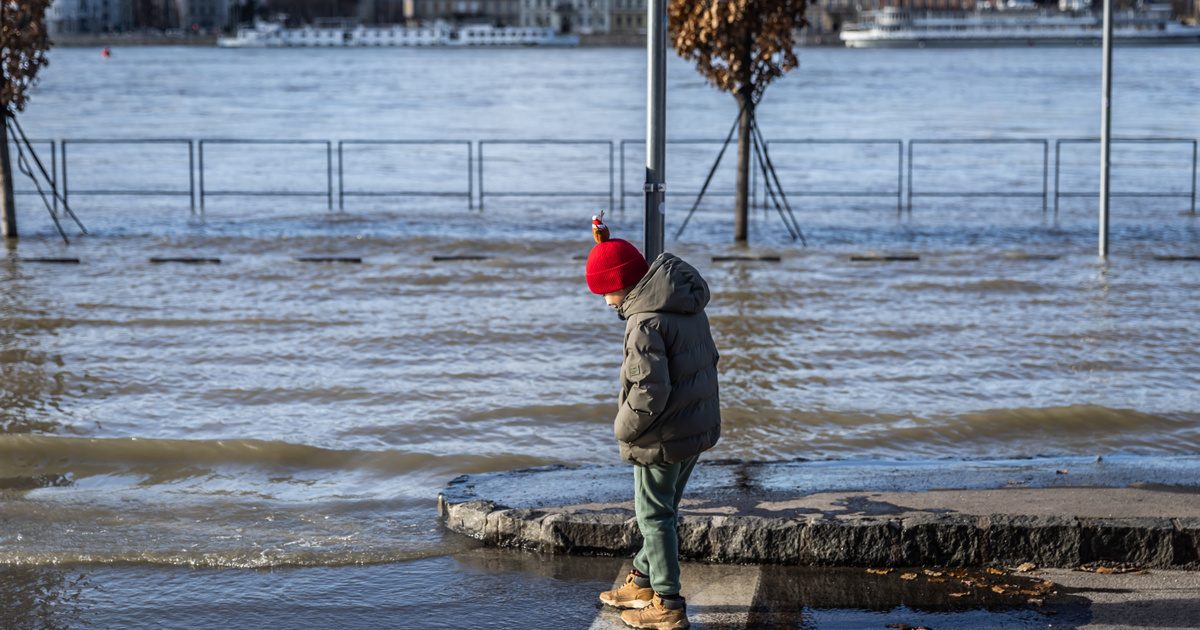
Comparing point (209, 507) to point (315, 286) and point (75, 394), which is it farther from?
point (315, 286)

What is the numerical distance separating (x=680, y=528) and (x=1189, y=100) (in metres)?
65.5

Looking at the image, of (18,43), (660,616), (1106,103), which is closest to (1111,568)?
(660,616)

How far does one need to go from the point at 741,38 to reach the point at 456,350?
8042 millimetres

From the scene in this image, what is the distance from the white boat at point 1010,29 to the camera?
572ft

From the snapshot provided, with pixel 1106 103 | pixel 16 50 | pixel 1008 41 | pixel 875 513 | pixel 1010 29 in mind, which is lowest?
pixel 875 513

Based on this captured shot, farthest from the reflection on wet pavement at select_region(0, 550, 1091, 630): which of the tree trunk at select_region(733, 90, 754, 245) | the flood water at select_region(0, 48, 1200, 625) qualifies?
the tree trunk at select_region(733, 90, 754, 245)

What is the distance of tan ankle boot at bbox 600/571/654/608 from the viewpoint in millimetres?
6453

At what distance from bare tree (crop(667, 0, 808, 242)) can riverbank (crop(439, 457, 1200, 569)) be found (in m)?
12.2

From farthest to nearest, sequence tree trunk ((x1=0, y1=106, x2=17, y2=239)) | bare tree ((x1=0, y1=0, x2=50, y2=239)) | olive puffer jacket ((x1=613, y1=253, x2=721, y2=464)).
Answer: tree trunk ((x1=0, y1=106, x2=17, y2=239))
bare tree ((x1=0, y1=0, x2=50, y2=239))
olive puffer jacket ((x1=613, y1=253, x2=721, y2=464))

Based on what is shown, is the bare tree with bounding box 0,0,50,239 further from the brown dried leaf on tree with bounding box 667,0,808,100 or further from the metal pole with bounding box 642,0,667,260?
the metal pole with bounding box 642,0,667,260

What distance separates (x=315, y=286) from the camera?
18078mm

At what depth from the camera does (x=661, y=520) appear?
6297 millimetres

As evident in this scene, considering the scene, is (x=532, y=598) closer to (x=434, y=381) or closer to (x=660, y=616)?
(x=660, y=616)

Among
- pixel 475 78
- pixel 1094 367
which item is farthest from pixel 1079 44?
pixel 1094 367
